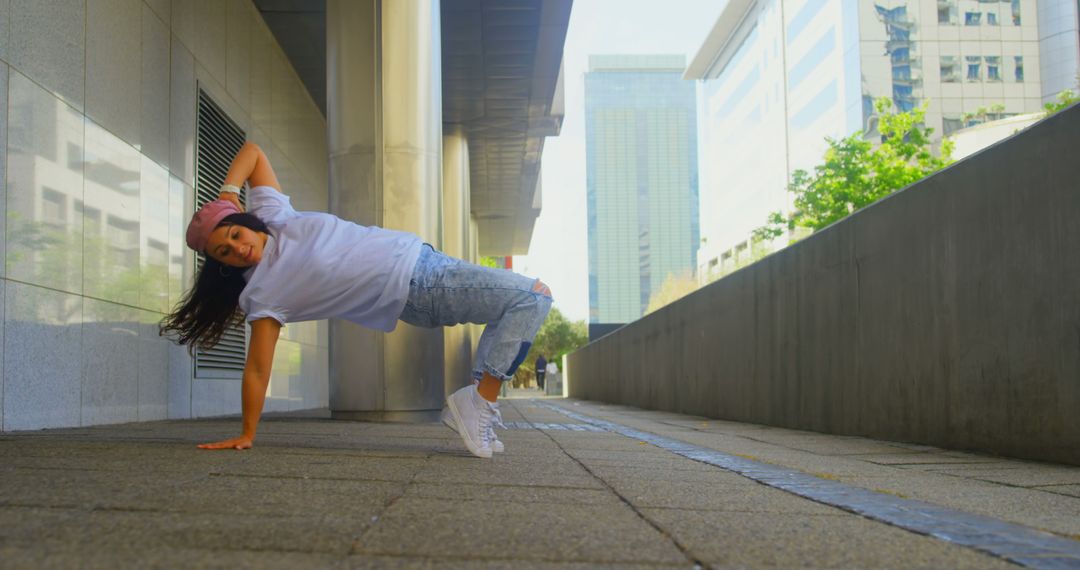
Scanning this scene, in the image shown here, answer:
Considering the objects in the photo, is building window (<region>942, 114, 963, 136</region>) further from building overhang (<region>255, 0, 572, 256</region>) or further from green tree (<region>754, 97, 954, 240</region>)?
building overhang (<region>255, 0, 572, 256</region>)

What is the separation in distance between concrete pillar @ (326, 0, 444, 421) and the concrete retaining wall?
3.10 metres

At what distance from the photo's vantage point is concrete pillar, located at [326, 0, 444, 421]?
330 inches

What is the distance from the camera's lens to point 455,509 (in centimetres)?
276

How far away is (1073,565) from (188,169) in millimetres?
8249

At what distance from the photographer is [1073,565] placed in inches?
89.0

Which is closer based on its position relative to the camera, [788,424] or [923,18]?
[788,424]

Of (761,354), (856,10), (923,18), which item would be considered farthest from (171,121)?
(923,18)

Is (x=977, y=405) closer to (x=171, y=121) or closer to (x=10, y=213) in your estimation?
(x=10, y=213)

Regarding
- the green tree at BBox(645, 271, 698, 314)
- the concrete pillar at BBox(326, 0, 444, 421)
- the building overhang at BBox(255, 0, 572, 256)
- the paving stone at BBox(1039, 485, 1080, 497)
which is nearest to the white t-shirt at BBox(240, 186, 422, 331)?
the paving stone at BBox(1039, 485, 1080, 497)

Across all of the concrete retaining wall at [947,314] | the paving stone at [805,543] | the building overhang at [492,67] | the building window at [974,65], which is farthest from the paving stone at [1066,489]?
the building window at [974,65]

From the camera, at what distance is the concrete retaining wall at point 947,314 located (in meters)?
4.93

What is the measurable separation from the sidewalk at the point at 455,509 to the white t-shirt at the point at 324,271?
627 millimetres

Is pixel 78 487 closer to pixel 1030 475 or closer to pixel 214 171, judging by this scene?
pixel 1030 475

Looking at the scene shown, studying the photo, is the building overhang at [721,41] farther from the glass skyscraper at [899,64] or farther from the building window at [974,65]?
the building window at [974,65]
